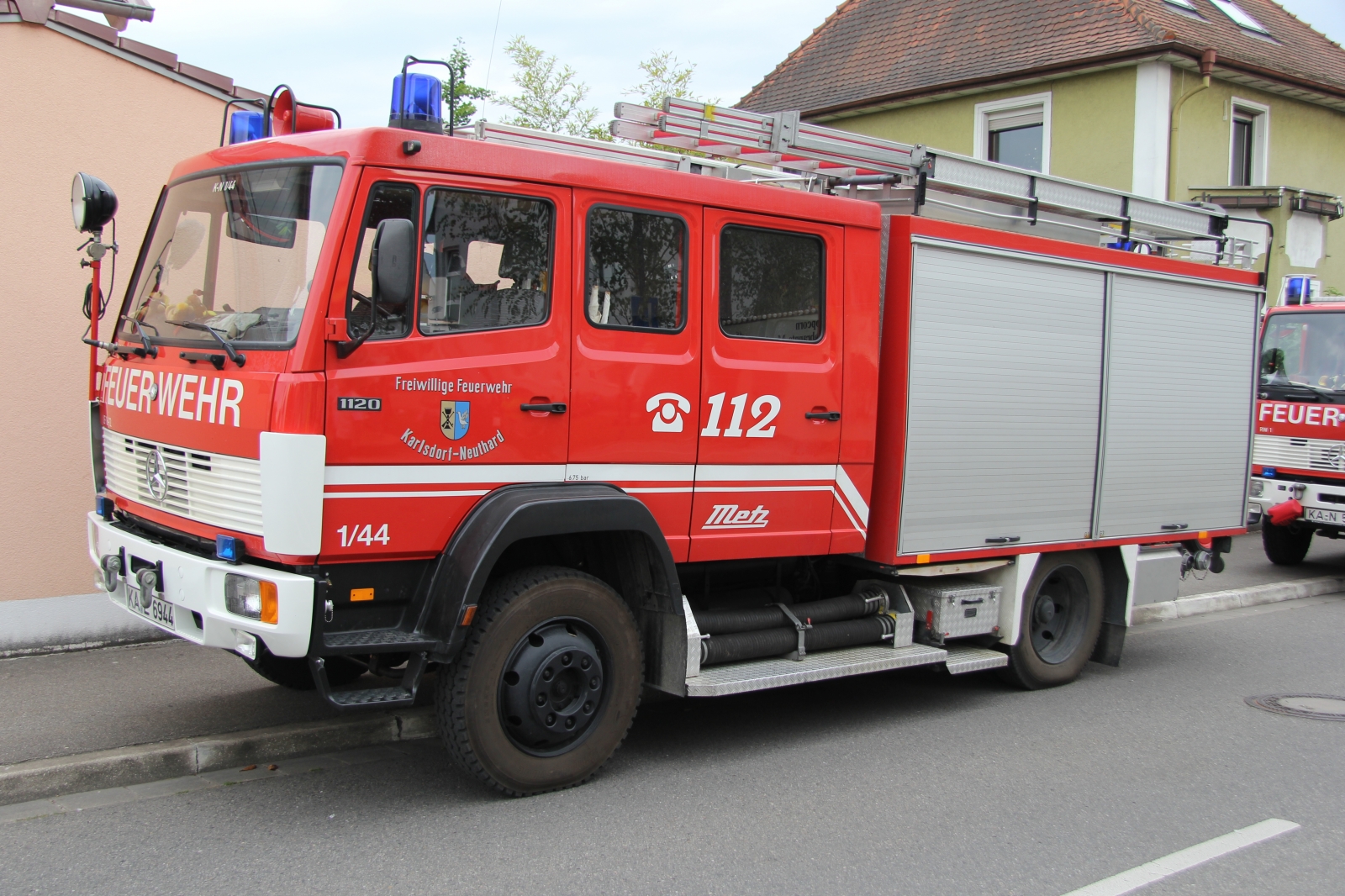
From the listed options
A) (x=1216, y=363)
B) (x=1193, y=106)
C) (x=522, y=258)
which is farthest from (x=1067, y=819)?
(x=1193, y=106)

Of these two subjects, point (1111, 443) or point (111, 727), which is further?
point (1111, 443)

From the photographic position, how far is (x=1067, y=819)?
15.5 ft

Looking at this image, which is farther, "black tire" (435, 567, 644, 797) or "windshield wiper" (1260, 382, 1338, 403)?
"windshield wiper" (1260, 382, 1338, 403)

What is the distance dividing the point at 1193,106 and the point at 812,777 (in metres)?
14.4

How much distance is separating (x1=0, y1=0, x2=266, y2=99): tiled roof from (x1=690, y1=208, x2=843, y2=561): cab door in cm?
352

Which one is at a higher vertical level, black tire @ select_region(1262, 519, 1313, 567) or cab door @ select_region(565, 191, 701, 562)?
cab door @ select_region(565, 191, 701, 562)

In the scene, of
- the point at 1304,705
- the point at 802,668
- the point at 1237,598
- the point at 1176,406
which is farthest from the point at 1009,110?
the point at 802,668

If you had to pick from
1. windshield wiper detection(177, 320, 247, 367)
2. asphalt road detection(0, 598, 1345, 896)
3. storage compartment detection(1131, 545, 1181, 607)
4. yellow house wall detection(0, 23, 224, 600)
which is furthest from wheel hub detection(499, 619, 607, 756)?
storage compartment detection(1131, 545, 1181, 607)

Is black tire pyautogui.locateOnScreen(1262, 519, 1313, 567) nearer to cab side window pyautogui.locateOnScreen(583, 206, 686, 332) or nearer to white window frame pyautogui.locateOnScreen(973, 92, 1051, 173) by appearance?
white window frame pyautogui.locateOnScreen(973, 92, 1051, 173)

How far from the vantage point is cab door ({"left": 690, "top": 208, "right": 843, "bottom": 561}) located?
5348mm

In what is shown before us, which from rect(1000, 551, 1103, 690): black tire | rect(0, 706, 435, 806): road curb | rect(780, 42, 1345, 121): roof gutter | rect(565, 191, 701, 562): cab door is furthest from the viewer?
rect(780, 42, 1345, 121): roof gutter

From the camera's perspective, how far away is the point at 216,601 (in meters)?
4.29

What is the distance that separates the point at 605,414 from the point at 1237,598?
7.60 metres

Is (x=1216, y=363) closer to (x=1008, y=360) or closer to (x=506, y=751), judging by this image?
(x=1008, y=360)
